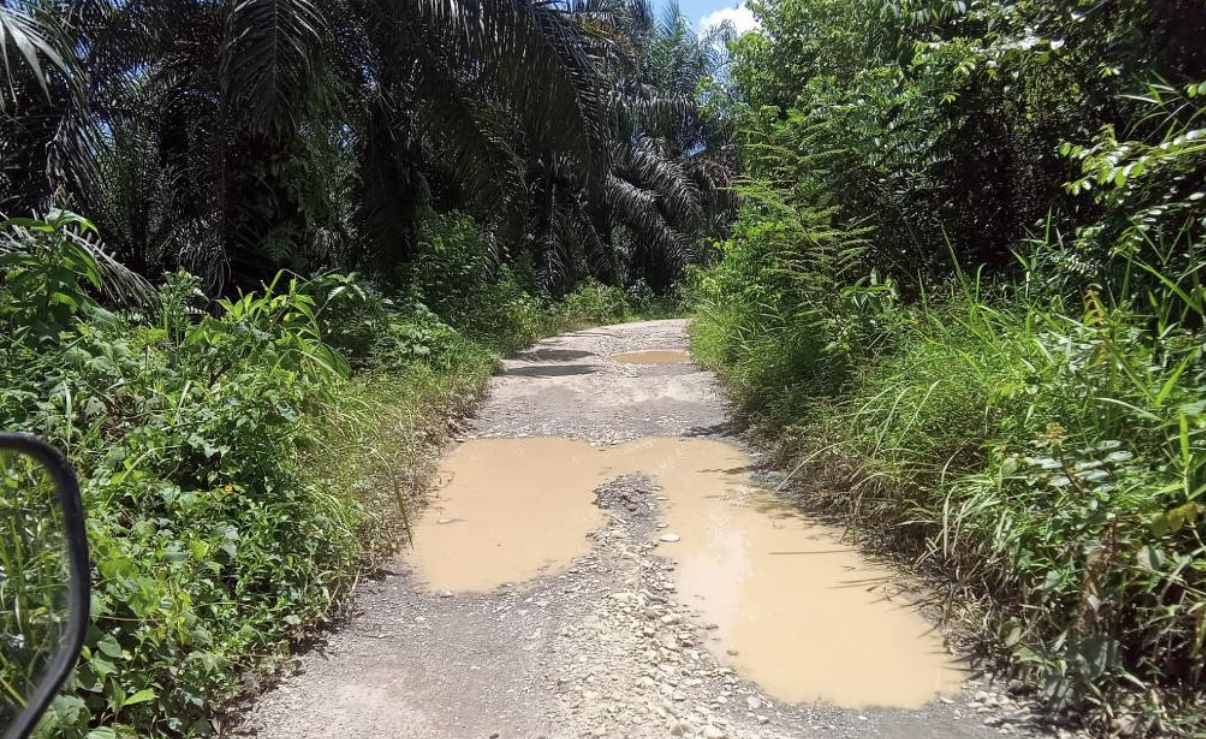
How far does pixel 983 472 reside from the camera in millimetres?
3234

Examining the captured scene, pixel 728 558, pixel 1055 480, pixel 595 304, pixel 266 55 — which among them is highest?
pixel 266 55

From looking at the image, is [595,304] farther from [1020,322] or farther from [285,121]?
[1020,322]

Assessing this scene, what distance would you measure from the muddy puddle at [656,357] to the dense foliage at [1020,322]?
11.3ft

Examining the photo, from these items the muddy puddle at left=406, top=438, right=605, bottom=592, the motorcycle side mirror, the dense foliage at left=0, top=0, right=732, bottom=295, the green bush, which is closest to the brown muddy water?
the muddy puddle at left=406, top=438, right=605, bottom=592

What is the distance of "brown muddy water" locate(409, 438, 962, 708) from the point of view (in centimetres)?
278

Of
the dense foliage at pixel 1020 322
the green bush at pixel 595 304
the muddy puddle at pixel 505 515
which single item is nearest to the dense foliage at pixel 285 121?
the dense foliage at pixel 1020 322

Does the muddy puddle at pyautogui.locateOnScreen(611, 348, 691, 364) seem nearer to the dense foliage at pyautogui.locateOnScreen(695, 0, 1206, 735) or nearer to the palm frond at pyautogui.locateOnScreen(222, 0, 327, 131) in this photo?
the dense foliage at pyautogui.locateOnScreen(695, 0, 1206, 735)

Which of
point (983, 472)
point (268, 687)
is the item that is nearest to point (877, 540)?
point (983, 472)

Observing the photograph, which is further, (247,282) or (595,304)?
(595,304)

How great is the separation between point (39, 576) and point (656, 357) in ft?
33.4

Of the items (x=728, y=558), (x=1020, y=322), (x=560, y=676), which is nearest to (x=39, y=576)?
(x=560, y=676)

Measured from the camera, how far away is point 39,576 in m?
1.24

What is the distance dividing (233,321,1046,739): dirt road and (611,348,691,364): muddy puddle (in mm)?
6423

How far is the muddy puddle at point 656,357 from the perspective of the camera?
1066 centimetres
